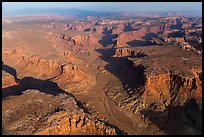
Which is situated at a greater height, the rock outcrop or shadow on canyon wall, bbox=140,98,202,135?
the rock outcrop

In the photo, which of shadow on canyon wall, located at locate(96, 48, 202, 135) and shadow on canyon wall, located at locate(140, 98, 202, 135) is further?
shadow on canyon wall, located at locate(96, 48, 202, 135)

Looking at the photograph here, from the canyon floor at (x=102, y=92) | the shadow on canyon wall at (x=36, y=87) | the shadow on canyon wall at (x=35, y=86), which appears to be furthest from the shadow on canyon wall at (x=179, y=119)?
the shadow on canyon wall at (x=36, y=87)

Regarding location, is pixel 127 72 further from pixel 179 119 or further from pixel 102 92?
pixel 179 119

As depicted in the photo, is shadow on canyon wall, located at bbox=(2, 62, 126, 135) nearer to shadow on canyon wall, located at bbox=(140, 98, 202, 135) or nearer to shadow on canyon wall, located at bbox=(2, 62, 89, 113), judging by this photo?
shadow on canyon wall, located at bbox=(2, 62, 89, 113)

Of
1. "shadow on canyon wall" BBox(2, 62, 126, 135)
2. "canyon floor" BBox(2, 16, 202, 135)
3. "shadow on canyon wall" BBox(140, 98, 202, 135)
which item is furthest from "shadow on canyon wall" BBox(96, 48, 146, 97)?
"shadow on canyon wall" BBox(2, 62, 126, 135)

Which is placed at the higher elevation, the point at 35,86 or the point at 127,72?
the point at 127,72

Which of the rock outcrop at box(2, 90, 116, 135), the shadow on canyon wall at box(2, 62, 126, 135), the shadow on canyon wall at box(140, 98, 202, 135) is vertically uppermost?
the rock outcrop at box(2, 90, 116, 135)

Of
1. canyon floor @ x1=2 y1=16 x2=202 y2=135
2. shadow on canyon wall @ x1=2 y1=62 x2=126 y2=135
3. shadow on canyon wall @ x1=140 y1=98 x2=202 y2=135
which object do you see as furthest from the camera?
shadow on canyon wall @ x1=2 y1=62 x2=126 y2=135

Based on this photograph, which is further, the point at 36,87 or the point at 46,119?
the point at 36,87

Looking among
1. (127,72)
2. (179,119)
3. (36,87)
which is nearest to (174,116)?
(179,119)
